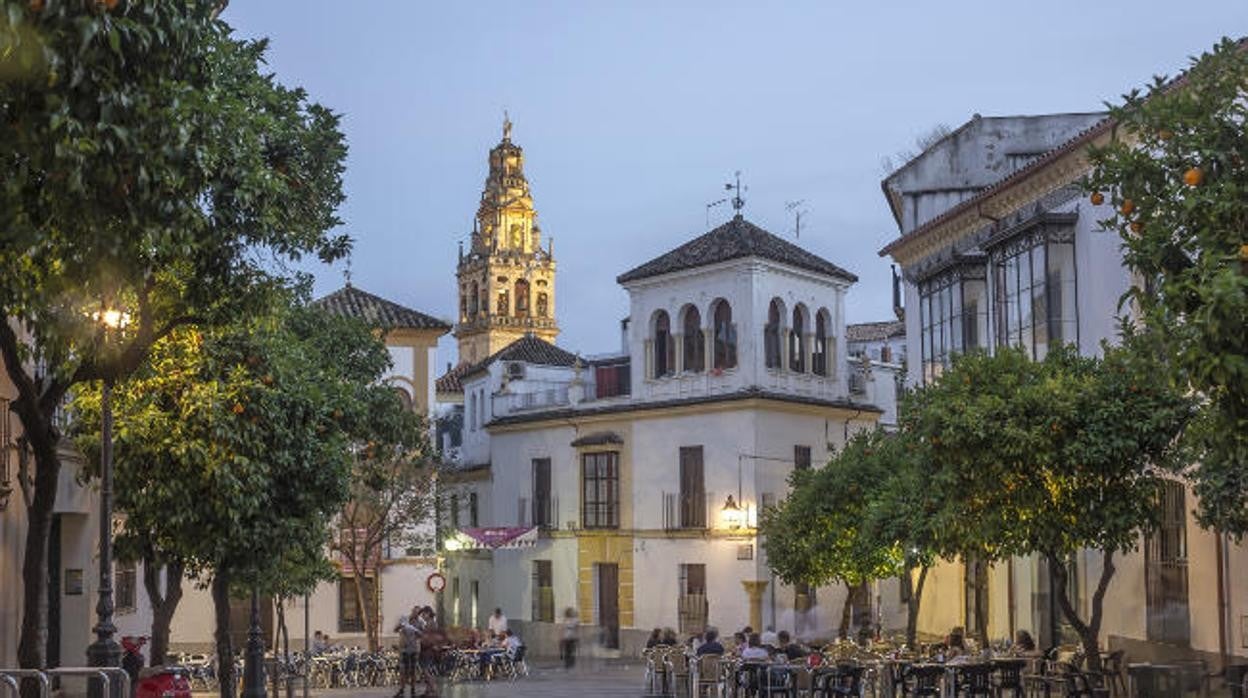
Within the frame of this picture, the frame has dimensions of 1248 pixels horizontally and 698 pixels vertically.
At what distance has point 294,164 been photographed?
701 inches

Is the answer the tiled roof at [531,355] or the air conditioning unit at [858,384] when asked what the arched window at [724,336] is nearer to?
the air conditioning unit at [858,384]

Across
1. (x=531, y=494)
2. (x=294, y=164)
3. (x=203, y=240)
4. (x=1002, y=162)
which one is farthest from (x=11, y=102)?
(x=531, y=494)

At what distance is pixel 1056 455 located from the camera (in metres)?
21.3

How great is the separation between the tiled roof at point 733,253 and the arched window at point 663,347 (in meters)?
1.37

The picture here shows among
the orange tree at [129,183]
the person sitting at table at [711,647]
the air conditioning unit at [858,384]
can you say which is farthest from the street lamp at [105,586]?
the air conditioning unit at [858,384]

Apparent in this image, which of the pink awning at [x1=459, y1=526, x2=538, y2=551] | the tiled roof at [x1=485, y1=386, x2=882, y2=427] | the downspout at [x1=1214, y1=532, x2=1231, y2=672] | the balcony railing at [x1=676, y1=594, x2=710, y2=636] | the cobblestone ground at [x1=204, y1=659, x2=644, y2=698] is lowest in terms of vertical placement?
the cobblestone ground at [x1=204, y1=659, x2=644, y2=698]

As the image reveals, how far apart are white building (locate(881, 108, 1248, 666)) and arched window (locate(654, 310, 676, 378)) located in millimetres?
10972

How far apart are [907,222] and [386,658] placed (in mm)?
15597

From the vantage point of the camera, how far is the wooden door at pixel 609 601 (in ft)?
177

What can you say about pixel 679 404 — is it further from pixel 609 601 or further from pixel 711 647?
pixel 711 647

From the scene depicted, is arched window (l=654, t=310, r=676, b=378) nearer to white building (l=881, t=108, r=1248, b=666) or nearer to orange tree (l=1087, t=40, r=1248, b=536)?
white building (l=881, t=108, r=1248, b=666)

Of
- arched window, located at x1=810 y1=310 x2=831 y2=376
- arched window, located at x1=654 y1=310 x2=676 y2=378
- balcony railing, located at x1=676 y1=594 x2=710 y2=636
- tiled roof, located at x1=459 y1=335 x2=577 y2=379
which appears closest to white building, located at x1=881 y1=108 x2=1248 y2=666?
arched window, located at x1=810 y1=310 x2=831 y2=376

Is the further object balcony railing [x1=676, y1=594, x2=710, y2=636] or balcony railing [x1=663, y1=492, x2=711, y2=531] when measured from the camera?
balcony railing [x1=663, y1=492, x2=711, y2=531]

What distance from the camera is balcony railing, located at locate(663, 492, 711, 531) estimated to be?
5159 centimetres
